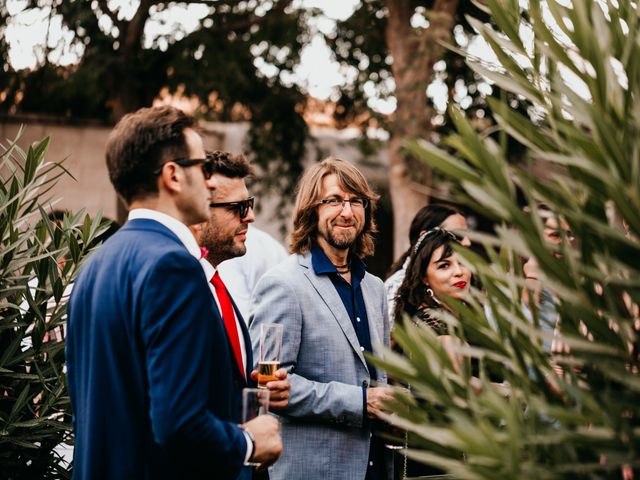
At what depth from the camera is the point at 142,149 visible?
2.46 metres

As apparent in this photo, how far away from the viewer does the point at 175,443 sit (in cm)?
224

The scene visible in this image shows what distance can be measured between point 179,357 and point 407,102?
9.63m

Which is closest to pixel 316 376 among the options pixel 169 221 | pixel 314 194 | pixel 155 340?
pixel 314 194

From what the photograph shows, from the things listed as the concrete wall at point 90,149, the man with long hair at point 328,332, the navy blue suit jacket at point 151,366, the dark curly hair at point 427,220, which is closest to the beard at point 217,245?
the man with long hair at point 328,332

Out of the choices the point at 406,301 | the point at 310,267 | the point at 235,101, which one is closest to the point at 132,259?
the point at 310,267

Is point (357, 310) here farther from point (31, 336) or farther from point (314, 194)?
point (31, 336)

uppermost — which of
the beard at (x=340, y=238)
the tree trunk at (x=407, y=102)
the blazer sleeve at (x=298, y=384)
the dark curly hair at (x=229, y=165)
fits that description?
the tree trunk at (x=407, y=102)

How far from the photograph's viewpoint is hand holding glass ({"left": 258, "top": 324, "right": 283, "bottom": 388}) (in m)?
2.94

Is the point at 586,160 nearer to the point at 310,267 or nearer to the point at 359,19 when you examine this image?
the point at 310,267

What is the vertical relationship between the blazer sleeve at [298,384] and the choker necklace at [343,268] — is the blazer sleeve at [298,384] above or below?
below

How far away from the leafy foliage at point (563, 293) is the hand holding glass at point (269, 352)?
2.72 feet

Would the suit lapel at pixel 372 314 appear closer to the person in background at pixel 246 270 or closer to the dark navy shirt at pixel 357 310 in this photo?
the dark navy shirt at pixel 357 310

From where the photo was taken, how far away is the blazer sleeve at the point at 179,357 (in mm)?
2230

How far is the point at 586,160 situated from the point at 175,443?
122 cm
